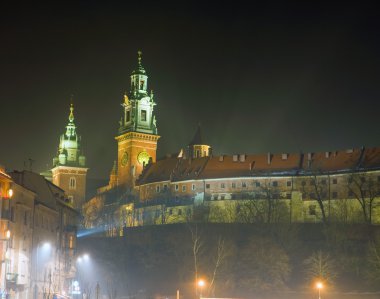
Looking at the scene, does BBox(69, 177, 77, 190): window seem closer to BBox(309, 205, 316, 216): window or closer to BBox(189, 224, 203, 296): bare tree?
BBox(309, 205, 316, 216): window

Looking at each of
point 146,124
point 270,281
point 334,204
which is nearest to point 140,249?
Result: point 270,281

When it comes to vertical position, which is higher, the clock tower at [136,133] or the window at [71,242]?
the clock tower at [136,133]

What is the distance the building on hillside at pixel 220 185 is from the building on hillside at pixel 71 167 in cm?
765

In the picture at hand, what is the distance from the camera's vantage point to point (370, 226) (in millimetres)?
121000

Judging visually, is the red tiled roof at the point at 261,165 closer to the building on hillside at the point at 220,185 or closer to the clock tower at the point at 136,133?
the building on hillside at the point at 220,185

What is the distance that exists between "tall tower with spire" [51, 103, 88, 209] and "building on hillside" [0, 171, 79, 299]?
8713 cm

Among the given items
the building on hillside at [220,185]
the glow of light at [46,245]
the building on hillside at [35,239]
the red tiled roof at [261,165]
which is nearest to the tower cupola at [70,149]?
the building on hillside at [220,185]

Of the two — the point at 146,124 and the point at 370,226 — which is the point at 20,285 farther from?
the point at 146,124

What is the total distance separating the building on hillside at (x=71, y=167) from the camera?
7475 inches

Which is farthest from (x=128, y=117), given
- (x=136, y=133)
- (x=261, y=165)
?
(x=261, y=165)

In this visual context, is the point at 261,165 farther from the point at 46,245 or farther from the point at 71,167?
the point at 46,245

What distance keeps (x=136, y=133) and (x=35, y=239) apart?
97.3 m

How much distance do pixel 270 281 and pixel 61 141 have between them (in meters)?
97.7

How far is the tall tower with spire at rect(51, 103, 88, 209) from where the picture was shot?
18988 cm
